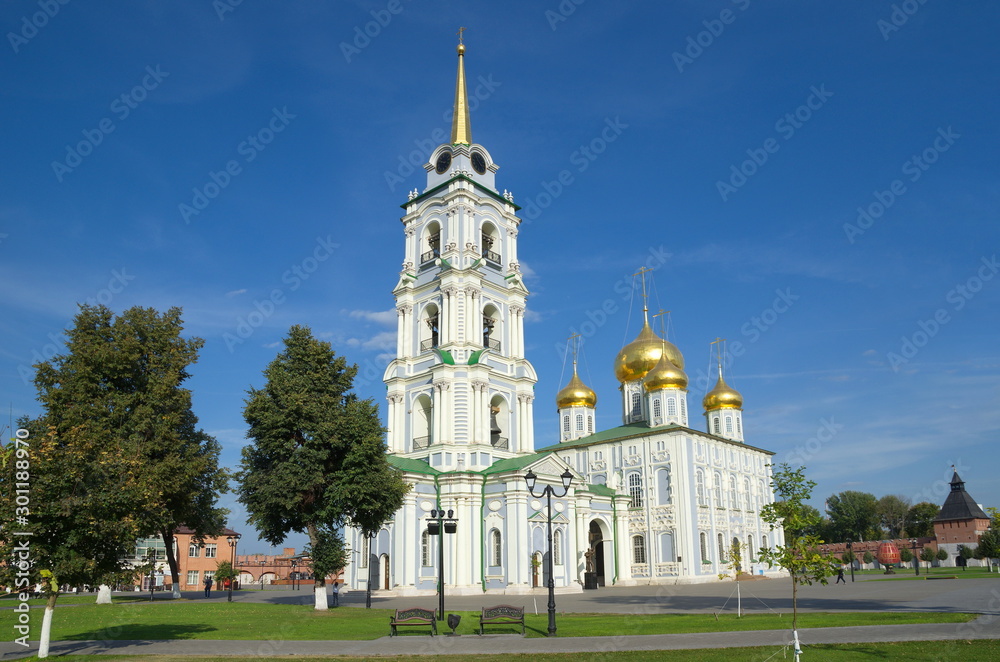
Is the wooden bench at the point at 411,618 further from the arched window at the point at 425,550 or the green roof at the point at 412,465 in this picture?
the arched window at the point at 425,550

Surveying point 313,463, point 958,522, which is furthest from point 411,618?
point 958,522

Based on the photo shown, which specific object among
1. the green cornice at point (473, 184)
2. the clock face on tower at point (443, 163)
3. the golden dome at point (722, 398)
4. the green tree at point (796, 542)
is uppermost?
the clock face on tower at point (443, 163)

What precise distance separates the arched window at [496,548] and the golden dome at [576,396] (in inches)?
989

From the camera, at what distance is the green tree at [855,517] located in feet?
350

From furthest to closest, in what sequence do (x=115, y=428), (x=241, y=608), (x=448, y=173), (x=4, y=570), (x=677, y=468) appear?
1. (x=677, y=468)
2. (x=448, y=173)
3. (x=115, y=428)
4. (x=241, y=608)
5. (x=4, y=570)

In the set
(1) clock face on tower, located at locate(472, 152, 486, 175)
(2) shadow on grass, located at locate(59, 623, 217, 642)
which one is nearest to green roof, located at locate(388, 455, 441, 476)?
(2) shadow on grass, located at locate(59, 623, 217, 642)

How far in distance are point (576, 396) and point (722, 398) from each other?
1345 centimetres

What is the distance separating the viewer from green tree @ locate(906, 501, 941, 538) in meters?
105

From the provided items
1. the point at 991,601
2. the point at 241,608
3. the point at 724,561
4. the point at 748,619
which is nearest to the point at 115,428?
the point at 241,608

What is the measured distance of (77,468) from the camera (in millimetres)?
15625

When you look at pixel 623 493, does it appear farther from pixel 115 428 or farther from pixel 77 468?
pixel 77 468

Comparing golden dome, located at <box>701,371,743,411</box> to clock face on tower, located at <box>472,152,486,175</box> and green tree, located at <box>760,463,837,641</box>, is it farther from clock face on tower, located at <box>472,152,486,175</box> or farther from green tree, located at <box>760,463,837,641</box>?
green tree, located at <box>760,463,837,641</box>

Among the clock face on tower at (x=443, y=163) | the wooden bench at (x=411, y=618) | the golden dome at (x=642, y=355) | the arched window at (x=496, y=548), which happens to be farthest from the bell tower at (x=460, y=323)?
the wooden bench at (x=411, y=618)

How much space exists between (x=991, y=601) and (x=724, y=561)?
31.8 metres
